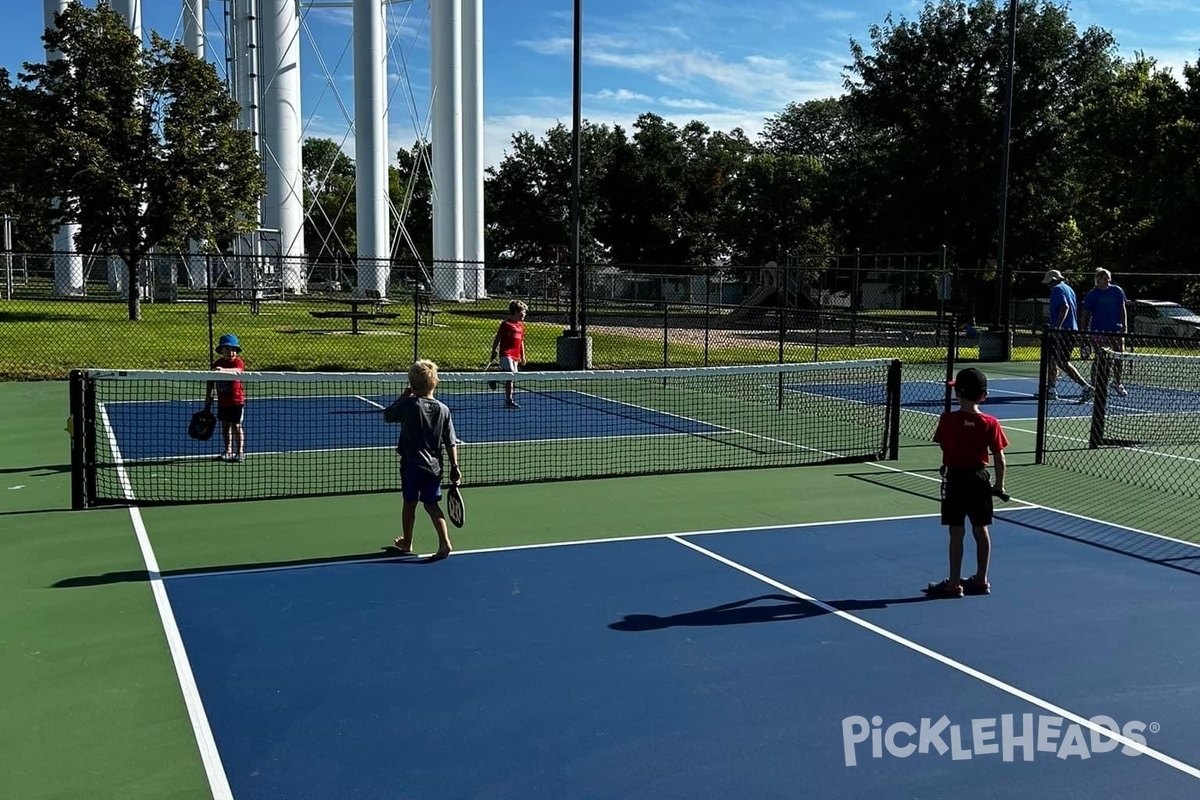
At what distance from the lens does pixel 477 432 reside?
1451 centimetres

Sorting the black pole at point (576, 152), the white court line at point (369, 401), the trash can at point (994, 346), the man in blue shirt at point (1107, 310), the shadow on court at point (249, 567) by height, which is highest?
the black pole at point (576, 152)

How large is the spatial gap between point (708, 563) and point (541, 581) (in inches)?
52.1

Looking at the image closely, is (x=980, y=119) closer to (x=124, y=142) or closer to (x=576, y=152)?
(x=576, y=152)

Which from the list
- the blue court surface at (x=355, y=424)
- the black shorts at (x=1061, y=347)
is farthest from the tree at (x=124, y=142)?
the black shorts at (x=1061, y=347)

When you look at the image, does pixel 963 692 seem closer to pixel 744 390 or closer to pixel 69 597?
pixel 69 597

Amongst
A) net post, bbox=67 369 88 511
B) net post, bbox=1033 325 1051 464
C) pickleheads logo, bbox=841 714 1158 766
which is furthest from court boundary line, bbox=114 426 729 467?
pickleheads logo, bbox=841 714 1158 766

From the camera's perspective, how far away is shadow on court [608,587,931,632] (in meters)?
6.43

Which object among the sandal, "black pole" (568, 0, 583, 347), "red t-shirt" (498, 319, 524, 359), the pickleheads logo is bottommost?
the pickleheads logo

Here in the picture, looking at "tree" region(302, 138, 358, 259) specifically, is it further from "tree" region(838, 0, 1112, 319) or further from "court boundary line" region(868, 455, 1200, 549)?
"court boundary line" region(868, 455, 1200, 549)

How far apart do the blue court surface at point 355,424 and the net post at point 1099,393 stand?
16.2ft

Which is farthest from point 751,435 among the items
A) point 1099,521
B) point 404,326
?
point 404,326

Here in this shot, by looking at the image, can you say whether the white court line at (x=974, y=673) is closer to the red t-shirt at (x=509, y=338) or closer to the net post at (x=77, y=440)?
the net post at (x=77, y=440)

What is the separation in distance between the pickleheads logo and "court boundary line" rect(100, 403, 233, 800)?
2.75 m

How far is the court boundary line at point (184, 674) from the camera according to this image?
441 cm
